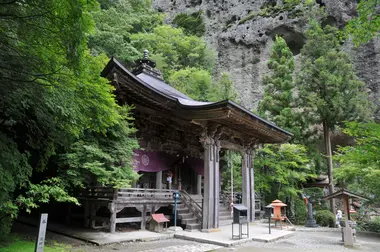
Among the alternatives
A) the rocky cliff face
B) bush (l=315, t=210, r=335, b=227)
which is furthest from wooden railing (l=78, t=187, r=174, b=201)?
the rocky cliff face

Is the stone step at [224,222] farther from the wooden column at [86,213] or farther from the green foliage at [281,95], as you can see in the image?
the green foliage at [281,95]

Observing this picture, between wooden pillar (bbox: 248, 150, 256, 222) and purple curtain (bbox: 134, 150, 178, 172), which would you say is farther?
wooden pillar (bbox: 248, 150, 256, 222)

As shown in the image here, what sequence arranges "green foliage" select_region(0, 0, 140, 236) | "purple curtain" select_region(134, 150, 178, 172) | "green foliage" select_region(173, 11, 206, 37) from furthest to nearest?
"green foliage" select_region(173, 11, 206, 37), "purple curtain" select_region(134, 150, 178, 172), "green foliage" select_region(0, 0, 140, 236)

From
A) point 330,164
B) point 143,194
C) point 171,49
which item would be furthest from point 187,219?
point 171,49

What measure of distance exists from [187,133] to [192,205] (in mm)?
3843

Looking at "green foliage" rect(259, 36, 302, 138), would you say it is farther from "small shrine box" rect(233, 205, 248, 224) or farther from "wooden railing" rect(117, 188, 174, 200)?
"small shrine box" rect(233, 205, 248, 224)

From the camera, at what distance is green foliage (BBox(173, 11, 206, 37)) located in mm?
39844

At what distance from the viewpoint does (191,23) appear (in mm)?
40250

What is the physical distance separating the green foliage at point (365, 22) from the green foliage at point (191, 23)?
33.8m

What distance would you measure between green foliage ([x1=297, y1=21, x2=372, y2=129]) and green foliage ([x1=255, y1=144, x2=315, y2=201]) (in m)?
4.44

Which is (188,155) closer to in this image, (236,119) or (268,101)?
(236,119)

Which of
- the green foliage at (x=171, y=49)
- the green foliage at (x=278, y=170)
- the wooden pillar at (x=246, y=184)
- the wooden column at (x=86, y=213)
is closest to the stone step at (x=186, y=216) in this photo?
the wooden column at (x=86, y=213)

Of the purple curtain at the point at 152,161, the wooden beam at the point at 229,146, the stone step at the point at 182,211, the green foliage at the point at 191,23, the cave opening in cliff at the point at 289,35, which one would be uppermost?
the green foliage at the point at 191,23

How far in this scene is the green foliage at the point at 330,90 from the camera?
67.9 ft
